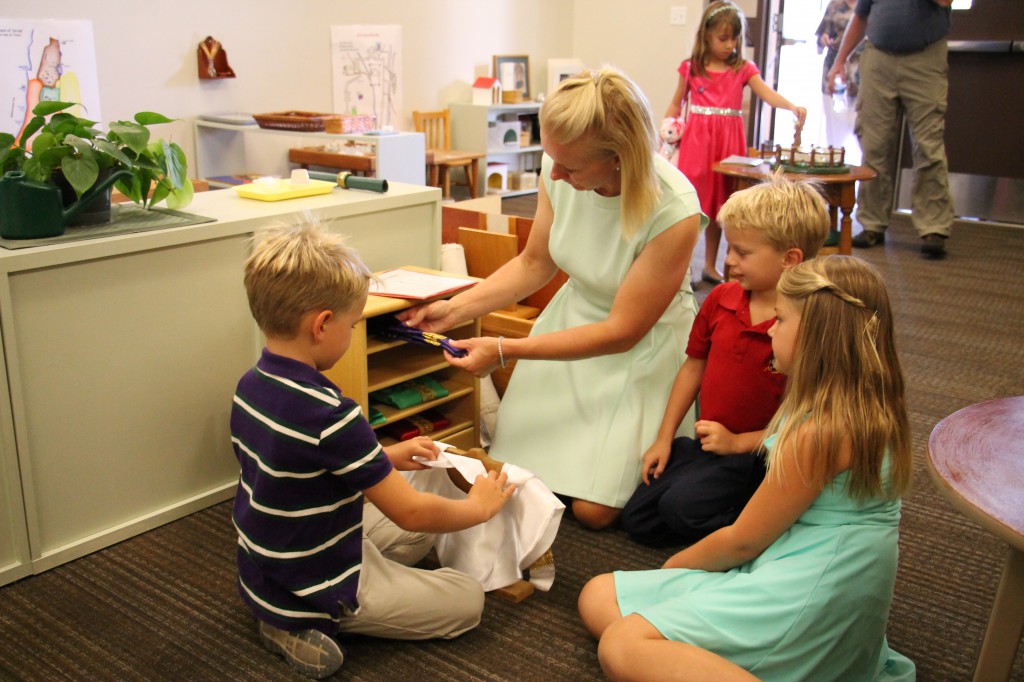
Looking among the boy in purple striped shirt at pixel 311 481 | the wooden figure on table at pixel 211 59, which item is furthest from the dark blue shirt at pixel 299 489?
the wooden figure on table at pixel 211 59

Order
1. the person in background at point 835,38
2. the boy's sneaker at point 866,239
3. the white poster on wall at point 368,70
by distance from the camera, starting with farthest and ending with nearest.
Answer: the person in background at point 835,38 < the white poster on wall at point 368,70 < the boy's sneaker at point 866,239

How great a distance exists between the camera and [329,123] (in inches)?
167

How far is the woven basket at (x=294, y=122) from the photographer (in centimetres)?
422

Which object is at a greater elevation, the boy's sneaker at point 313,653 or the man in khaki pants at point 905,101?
the man in khaki pants at point 905,101

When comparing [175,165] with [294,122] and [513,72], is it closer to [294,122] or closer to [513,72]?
[294,122]

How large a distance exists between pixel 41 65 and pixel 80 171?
2.27 meters

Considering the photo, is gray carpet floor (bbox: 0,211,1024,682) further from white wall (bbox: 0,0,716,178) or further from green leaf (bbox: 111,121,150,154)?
white wall (bbox: 0,0,716,178)

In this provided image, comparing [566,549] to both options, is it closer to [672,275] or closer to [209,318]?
[672,275]

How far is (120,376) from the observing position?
1955mm

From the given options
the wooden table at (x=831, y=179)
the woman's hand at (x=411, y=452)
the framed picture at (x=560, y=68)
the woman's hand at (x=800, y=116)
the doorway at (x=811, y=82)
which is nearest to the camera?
A: the woman's hand at (x=411, y=452)

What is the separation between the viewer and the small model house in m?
5.93

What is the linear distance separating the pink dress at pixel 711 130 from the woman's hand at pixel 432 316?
226 cm

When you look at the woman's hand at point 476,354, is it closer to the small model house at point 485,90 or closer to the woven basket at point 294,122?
the woven basket at point 294,122

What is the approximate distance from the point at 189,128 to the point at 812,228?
11.1 feet
